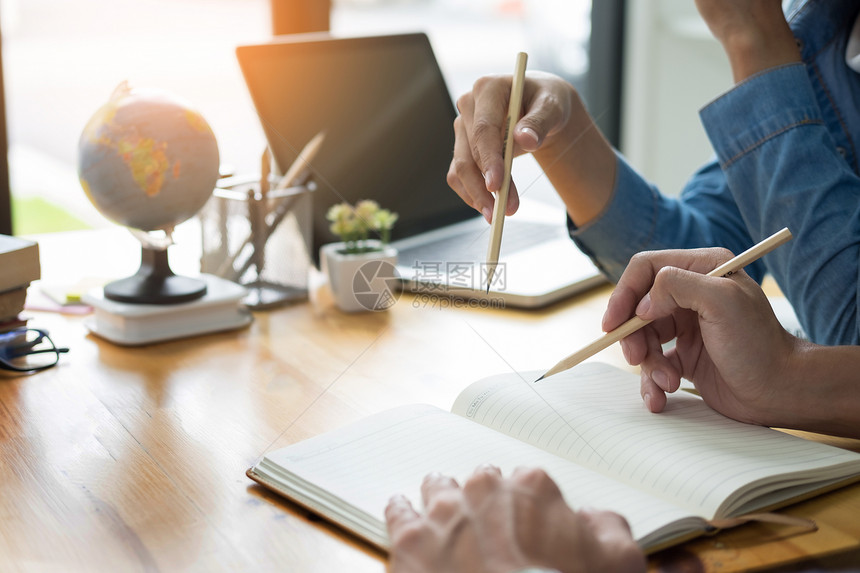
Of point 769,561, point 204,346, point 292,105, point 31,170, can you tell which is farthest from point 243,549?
point 31,170

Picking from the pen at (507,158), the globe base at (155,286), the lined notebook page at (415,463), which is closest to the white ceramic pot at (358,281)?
the globe base at (155,286)

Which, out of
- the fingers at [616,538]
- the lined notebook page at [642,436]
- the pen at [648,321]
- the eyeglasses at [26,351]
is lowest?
the eyeglasses at [26,351]

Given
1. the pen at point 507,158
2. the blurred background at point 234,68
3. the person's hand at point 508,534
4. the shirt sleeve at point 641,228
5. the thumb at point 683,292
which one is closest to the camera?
the person's hand at point 508,534

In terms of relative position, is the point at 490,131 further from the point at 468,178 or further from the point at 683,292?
the point at 683,292

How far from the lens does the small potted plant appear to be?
1.07m

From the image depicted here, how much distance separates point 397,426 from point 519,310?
408 mm

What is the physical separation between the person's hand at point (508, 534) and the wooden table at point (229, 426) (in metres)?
0.06

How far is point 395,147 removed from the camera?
1097mm

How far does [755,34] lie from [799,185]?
16 centimetres

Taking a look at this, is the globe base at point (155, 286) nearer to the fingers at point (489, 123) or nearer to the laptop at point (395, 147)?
the laptop at point (395, 147)

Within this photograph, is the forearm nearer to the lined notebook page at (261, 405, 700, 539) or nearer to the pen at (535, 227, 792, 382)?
the pen at (535, 227, 792, 382)

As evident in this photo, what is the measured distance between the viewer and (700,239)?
1063 mm

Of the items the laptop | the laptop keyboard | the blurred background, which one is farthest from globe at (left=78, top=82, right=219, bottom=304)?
the blurred background

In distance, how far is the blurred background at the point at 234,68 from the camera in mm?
2312
